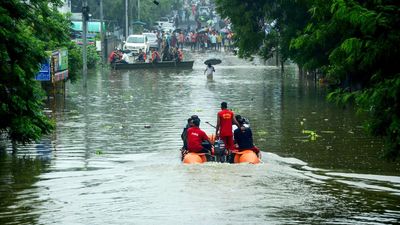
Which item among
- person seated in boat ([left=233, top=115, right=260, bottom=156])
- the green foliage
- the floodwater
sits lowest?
the floodwater

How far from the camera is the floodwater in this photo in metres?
19.0

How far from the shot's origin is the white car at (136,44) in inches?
3166

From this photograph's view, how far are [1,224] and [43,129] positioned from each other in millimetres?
7983

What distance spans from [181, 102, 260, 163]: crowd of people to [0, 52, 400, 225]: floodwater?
629 mm

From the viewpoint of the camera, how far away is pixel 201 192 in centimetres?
2086

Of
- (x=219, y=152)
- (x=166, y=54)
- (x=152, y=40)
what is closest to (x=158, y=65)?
(x=166, y=54)

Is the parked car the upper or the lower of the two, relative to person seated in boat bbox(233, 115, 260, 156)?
upper

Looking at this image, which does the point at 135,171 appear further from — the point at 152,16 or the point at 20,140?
the point at 152,16

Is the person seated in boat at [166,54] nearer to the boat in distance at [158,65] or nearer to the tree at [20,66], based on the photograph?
the boat in distance at [158,65]

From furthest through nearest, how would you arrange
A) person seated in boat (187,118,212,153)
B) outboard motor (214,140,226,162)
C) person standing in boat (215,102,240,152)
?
1. person standing in boat (215,102,240,152)
2. outboard motor (214,140,226,162)
3. person seated in boat (187,118,212,153)

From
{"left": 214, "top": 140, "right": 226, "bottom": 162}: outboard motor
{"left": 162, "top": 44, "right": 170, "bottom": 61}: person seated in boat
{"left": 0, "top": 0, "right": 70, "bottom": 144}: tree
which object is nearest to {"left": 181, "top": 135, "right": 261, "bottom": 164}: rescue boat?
{"left": 214, "top": 140, "right": 226, "bottom": 162}: outboard motor

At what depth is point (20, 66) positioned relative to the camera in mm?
24250

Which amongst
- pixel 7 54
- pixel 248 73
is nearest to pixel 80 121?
pixel 7 54

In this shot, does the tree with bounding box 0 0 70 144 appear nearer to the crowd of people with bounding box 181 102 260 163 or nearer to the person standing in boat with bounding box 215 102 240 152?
the crowd of people with bounding box 181 102 260 163
